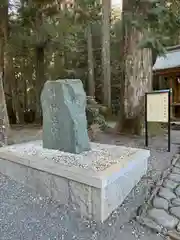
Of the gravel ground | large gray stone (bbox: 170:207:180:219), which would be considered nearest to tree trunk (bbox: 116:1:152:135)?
the gravel ground

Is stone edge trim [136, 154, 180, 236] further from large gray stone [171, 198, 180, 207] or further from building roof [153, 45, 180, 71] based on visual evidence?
building roof [153, 45, 180, 71]

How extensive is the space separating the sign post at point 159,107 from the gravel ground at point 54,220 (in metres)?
1.67

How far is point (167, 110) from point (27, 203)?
10.1ft

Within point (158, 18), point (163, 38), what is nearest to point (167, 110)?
point (163, 38)

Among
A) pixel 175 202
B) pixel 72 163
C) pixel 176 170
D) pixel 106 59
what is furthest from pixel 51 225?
pixel 106 59

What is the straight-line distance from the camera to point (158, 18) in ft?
15.9

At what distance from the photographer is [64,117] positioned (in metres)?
3.62

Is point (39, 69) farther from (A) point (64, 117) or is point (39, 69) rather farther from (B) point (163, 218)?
(B) point (163, 218)

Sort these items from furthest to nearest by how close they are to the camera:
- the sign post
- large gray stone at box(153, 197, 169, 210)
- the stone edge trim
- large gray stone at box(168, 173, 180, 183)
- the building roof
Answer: the building roof, the sign post, large gray stone at box(168, 173, 180, 183), large gray stone at box(153, 197, 169, 210), the stone edge trim

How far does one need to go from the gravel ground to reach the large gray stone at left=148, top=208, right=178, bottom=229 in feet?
0.57

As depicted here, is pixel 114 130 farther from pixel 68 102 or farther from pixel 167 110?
pixel 68 102

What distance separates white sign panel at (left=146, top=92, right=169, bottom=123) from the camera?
4809 millimetres

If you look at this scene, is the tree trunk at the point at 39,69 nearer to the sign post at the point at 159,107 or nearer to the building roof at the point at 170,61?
the building roof at the point at 170,61

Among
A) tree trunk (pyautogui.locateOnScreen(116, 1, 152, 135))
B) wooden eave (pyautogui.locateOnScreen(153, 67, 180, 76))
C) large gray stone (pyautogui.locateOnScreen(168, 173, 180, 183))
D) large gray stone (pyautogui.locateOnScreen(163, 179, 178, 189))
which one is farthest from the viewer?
wooden eave (pyautogui.locateOnScreen(153, 67, 180, 76))
